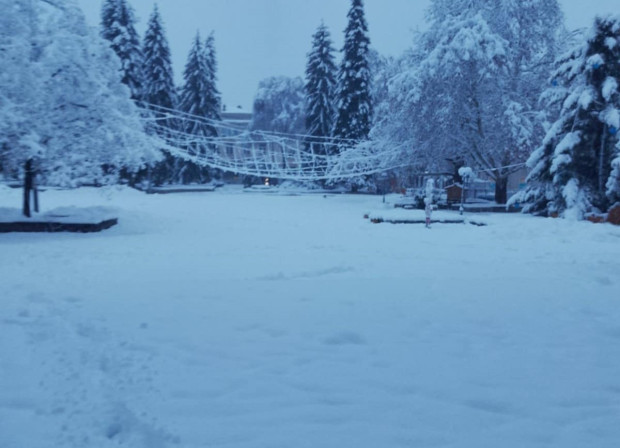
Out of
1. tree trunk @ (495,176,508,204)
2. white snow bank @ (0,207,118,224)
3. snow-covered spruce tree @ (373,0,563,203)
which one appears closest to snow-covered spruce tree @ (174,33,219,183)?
snow-covered spruce tree @ (373,0,563,203)

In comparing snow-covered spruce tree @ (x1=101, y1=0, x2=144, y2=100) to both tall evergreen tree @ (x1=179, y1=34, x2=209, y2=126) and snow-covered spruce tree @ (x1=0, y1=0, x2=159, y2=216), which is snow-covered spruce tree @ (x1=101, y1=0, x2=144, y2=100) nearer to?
tall evergreen tree @ (x1=179, y1=34, x2=209, y2=126)

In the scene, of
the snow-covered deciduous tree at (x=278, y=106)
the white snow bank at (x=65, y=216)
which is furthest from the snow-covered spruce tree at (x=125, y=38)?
the white snow bank at (x=65, y=216)

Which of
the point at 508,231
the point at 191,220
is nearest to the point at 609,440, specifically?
the point at 508,231

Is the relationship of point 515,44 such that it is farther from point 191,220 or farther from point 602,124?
point 191,220

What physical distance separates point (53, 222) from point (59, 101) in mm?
2602

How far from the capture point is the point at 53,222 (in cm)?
1067

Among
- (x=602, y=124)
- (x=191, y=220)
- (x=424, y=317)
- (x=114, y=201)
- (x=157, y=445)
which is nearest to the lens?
(x=157, y=445)

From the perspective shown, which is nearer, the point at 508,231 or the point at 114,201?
the point at 508,231

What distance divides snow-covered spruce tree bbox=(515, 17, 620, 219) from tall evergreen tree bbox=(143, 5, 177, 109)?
23.4 meters

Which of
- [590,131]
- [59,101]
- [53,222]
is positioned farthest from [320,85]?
[53,222]

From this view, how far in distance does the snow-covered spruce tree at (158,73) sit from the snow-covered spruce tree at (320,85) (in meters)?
9.02

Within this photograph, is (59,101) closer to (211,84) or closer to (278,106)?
(211,84)

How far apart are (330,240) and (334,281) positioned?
3824 mm

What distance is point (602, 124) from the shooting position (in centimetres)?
1452
